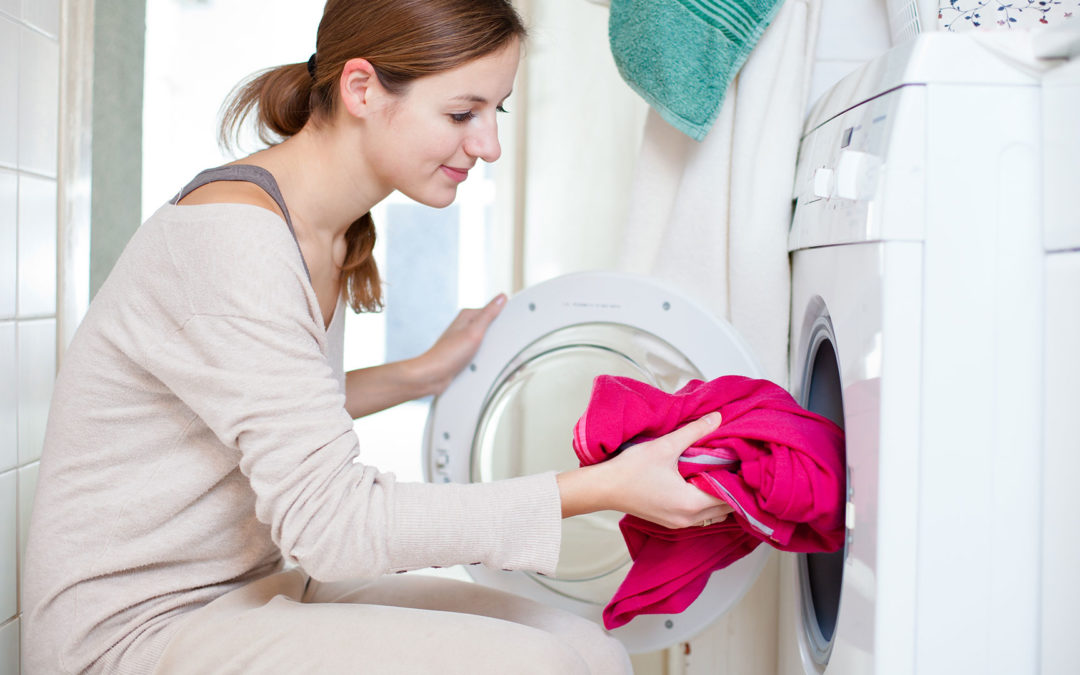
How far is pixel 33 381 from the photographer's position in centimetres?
129

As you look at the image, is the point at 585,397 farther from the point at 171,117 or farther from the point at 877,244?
the point at 171,117

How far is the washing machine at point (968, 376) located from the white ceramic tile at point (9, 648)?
1154 mm

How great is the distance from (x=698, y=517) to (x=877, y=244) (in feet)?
1.07

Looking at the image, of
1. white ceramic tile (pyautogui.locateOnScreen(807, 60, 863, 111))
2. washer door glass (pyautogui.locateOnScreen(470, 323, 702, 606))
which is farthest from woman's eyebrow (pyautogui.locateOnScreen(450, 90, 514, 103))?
white ceramic tile (pyautogui.locateOnScreen(807, 60, 863, 111))

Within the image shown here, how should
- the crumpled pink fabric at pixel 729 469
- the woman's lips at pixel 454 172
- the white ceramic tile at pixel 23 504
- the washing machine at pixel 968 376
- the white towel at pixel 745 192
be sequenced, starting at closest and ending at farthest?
1. the washing machine at pixel 968 376
2. the crumpled pink fabric at pixel 729 469
3. the woman's lips at pixel 454 172
4. the white towel at pixel 745 192
5. the white ceramic tile at pixel 23 504

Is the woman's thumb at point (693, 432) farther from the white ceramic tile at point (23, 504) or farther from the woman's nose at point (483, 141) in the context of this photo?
the white ceramic tile at point (23, 504)

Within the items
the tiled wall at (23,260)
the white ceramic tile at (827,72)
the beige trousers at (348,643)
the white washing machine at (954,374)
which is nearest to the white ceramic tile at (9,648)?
the tiled wall at (23,260)

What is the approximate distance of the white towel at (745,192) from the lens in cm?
116

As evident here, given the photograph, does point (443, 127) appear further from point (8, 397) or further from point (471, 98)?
point (8, 397)

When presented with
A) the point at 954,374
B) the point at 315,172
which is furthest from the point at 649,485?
the point at 315,172

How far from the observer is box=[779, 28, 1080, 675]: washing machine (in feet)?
2.27

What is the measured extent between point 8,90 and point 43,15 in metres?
0.15

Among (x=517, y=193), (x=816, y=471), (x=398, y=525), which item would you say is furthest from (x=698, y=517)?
(x=517, y=193)

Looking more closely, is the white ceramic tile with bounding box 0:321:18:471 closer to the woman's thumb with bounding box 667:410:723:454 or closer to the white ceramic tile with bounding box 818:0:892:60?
the woman's thumb with bounding box 667:410:723:454
